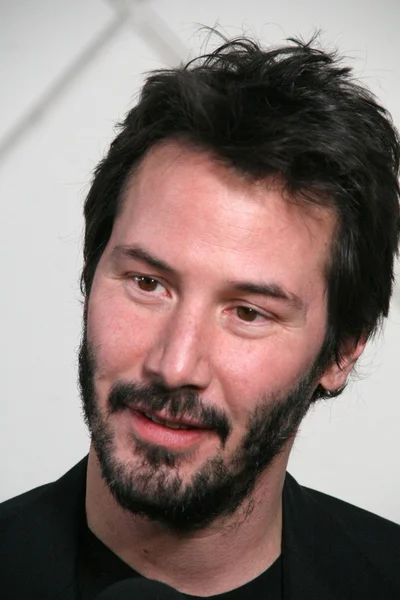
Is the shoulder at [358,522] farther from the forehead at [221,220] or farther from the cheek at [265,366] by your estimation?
the forehead at [221,220]

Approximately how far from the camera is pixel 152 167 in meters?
1.55

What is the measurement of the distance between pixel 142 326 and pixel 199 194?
18 centimetres

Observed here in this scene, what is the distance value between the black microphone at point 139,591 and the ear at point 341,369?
51cm

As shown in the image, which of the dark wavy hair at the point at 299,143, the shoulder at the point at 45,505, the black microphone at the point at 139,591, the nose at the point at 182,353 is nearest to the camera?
the black microphone at the point at 139,591

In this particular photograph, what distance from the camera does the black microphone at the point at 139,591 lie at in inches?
48.0

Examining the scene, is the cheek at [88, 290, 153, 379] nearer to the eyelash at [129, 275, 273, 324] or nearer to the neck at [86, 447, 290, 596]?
the eyelash at [129, 275, 273, 324]

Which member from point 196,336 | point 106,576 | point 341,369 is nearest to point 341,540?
point 341,369

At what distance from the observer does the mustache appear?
1411 millimetres

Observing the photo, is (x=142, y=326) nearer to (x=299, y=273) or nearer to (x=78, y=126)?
(x=299, y=273)

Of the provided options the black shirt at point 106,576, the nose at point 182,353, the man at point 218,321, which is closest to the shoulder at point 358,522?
the man at point 218,321

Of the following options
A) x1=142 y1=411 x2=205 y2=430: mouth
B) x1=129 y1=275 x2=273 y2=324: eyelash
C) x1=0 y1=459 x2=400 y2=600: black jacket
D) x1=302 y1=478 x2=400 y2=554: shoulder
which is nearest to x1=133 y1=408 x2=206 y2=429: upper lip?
x1=142 y1=411 x2=205 y2=430: mouth

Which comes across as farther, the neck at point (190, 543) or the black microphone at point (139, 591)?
the neck at point (190, 543)

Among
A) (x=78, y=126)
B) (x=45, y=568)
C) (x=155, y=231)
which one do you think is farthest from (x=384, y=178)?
(x=78, y=126)

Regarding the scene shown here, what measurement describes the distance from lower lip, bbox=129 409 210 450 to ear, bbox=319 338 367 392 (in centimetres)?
30
